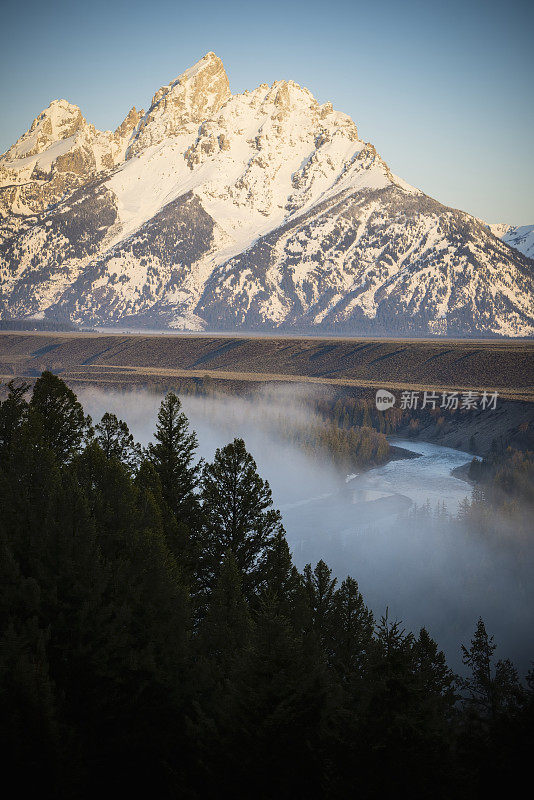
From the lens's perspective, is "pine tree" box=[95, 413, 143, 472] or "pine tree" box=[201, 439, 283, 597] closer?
"pine tree" box=[201, 439, 283, 597]

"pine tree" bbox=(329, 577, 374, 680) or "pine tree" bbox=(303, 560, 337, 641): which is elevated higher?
"pine tree" bbox=(303, 560, 337, 641)

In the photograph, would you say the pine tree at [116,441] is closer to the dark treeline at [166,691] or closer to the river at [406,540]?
the dark treeline at [166,691]

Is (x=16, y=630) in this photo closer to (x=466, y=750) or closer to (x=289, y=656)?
(x=289, y=656)

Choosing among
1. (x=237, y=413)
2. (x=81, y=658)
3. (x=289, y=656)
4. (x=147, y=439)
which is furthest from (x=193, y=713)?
(x=237, y=413)

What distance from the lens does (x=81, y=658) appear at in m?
18.4

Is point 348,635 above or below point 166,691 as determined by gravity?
below

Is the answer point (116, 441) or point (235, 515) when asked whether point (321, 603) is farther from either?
point (116, 441)

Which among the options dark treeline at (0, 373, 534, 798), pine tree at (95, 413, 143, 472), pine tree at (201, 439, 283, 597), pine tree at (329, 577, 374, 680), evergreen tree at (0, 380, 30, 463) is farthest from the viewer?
pine tree at (95, 413, 143, 472)

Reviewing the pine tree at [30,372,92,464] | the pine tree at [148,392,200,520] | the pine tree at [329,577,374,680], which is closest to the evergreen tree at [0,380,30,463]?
the pine tree at [30,372,92,464]

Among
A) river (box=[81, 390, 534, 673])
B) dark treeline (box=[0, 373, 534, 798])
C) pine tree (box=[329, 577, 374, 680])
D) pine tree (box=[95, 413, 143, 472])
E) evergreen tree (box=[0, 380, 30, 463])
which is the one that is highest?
evergreen tree (box=[0, 380, 30, 463])

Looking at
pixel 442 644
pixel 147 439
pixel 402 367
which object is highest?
pixel 402 367

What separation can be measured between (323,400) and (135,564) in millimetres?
138458

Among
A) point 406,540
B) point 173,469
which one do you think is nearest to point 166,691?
point 173,469

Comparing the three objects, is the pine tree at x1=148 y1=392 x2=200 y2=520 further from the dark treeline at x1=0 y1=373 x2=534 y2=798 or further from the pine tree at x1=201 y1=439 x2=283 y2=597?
the dark treeline at x1=0 y1=373 x2=534 y2=798
